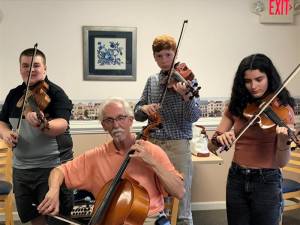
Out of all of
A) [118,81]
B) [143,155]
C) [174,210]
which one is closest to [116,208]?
[143,155]

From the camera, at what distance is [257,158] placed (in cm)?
157

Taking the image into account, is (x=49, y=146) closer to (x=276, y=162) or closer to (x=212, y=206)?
(x=276, y=162)

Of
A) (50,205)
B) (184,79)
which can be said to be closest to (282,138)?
(184,79)

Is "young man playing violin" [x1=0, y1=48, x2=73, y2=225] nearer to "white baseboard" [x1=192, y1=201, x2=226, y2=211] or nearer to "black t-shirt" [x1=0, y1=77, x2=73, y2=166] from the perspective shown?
"black t-shirt" [x1=0, y1=77, x2=73, y2=166]

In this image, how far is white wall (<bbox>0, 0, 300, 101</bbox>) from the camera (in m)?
3.09

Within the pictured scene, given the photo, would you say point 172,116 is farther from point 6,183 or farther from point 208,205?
point 208,205

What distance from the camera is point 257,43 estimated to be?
3.39 meters

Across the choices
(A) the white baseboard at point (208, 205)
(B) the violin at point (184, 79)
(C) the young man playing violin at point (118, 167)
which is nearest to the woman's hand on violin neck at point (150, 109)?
(B) the violin at point (184, 79)

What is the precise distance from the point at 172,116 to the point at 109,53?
115 cm

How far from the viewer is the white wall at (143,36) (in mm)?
3090

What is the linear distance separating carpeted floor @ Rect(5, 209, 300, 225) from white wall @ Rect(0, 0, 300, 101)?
1084mm

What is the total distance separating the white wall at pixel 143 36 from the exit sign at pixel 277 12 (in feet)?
0.19

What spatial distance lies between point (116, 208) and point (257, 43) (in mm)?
2417

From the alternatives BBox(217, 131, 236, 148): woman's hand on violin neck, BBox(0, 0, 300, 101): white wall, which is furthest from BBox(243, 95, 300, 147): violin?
BBox(0, 0, 300, 101): white wall
